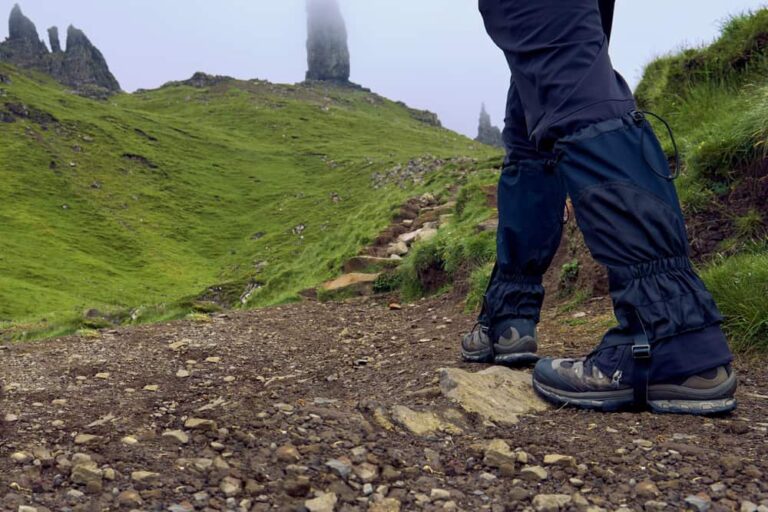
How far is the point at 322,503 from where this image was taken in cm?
205

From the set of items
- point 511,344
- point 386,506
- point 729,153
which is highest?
point 729,153

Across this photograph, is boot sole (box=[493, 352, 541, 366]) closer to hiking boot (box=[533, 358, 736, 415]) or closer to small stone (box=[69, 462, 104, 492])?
hiking boot (box=[533, 358, 736, 415])

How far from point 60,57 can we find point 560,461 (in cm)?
18443

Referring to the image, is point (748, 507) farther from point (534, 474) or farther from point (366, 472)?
point (366, 472)

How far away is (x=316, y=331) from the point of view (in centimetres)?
679

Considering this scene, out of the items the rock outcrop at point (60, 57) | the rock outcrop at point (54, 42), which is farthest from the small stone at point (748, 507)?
the rock outcrop at point (54, 42)

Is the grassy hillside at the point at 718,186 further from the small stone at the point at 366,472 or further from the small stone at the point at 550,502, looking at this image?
the small stone at the point at 366,472

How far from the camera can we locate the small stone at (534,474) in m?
2.22

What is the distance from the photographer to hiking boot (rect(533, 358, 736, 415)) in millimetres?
2672

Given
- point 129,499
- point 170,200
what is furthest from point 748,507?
point 170,200

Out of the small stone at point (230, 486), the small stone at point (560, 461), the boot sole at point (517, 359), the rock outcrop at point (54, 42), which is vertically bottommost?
the small stone at point (230, 486)

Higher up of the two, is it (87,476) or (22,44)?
(22,44)

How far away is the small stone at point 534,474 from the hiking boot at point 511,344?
149cm

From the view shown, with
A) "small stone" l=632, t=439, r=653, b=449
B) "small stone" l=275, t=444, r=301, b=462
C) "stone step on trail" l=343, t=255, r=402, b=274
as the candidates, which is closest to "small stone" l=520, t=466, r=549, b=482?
"small stone" l=632, t=439, r=653, b=449
